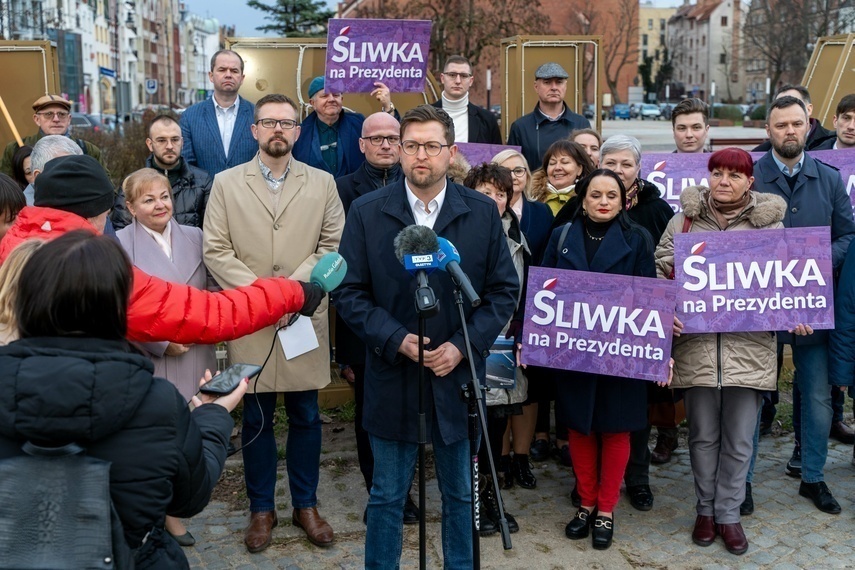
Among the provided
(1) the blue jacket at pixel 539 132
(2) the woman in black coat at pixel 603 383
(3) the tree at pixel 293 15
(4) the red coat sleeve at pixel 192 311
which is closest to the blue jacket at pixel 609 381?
(2) the woman in black coat at pixel 603 383

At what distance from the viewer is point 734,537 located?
17.3 ft

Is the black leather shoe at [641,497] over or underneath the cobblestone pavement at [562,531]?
over

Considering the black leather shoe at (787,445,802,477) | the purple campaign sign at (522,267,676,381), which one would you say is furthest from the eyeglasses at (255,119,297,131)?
the black leather shoe at (787,445,802,477)

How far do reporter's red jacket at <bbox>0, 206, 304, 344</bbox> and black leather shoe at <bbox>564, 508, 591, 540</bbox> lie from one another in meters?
2.48

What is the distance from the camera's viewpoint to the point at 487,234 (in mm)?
4395

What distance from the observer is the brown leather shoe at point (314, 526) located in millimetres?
5309

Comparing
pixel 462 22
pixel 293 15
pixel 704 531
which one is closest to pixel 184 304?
pixel 704 531

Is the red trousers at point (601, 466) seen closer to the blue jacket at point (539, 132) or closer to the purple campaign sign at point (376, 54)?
the blue jacket at point (539, 132)

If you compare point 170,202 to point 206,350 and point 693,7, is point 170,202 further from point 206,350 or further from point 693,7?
point 693,7

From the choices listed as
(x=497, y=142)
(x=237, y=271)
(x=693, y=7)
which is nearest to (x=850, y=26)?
(x=497, y=142)

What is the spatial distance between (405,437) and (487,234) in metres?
1.03

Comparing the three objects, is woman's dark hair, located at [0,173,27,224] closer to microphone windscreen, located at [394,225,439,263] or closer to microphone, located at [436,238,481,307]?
microphone windscreen, located at [394,225,439,263]

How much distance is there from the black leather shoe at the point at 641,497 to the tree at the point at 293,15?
32.6 m

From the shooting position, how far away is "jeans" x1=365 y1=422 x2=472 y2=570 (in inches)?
171
